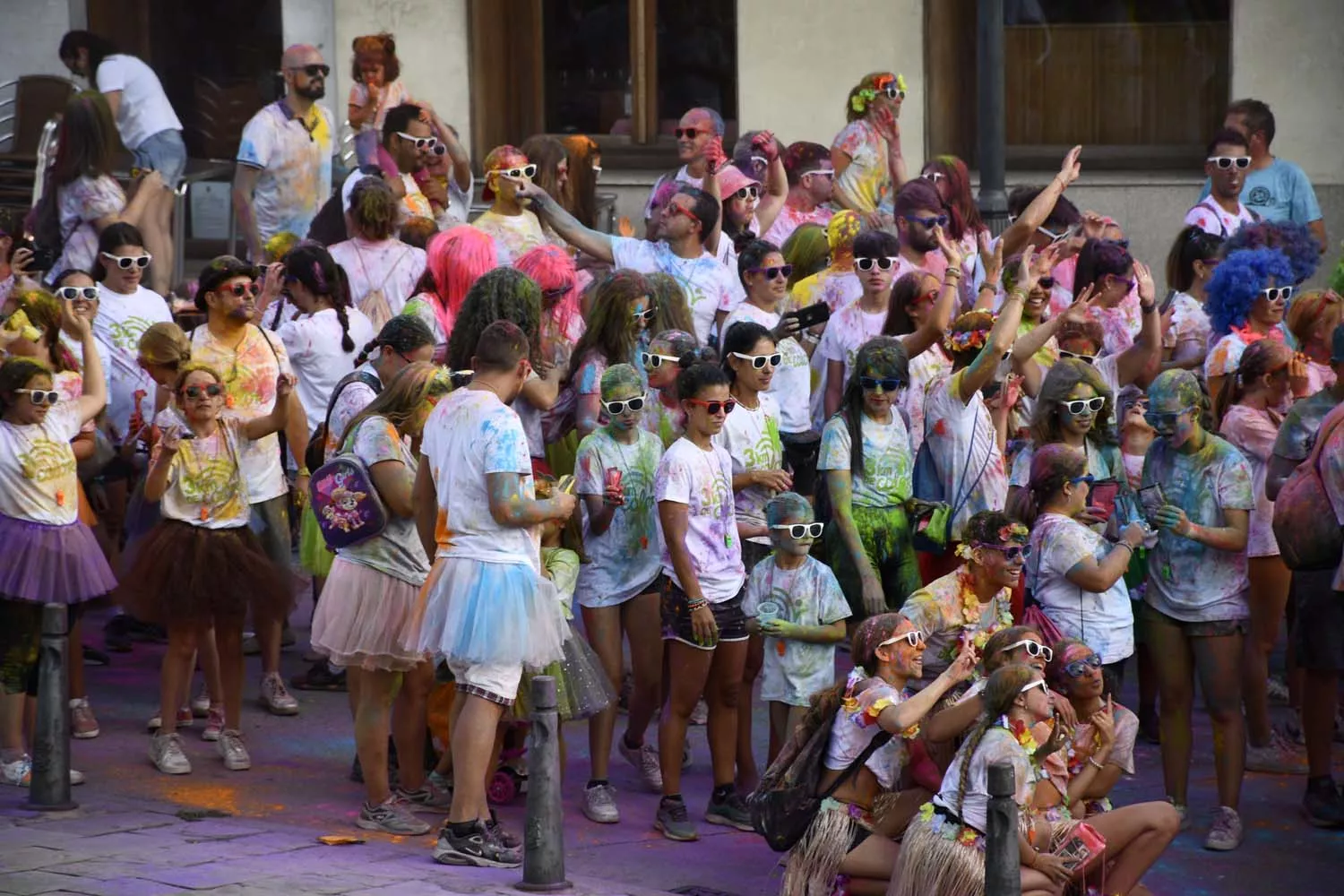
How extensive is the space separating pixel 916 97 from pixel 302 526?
846cm

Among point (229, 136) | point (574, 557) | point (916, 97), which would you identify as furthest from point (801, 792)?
point (229, 136)

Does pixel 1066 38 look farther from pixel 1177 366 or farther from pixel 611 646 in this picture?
pixel 611 646

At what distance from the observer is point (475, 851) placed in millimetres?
7898

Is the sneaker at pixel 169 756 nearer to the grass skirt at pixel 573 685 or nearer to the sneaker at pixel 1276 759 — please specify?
the grass skirt at pixel 573 685

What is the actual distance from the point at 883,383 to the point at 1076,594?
1330mm

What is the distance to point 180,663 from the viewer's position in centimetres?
937

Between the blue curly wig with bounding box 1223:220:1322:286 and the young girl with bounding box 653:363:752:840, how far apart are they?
141 inches

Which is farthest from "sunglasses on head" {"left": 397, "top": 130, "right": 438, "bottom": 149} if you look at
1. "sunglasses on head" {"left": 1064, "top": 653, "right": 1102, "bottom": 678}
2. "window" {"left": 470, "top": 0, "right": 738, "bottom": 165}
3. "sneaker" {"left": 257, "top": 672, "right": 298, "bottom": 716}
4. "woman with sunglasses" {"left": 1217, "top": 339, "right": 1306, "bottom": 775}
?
"sunglasses on head" {"left": 1064, "top": 653, "right": 1102, "bottom": 678}

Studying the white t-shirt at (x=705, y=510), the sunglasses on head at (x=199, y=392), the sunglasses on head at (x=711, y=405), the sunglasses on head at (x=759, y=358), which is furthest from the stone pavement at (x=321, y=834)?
the sunglasses on head at (x=759, y=358)

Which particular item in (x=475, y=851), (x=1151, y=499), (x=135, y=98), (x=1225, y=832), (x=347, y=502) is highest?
(x=135, y=98)

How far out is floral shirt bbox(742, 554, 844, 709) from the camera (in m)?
8.79

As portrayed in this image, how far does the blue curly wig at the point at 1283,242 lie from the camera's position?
11.1 metres

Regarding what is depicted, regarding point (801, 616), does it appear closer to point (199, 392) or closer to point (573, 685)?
point (573, 685)

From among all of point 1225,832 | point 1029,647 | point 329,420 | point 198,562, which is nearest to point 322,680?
point 198,562
